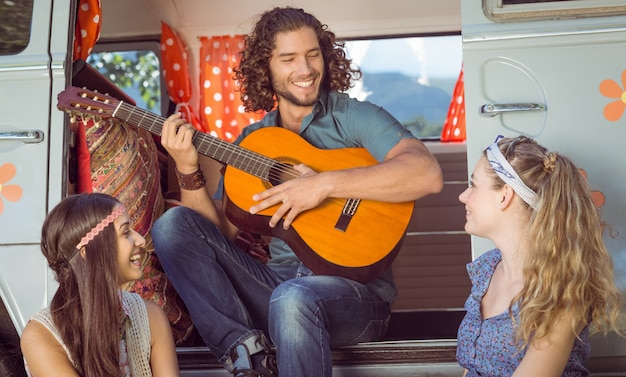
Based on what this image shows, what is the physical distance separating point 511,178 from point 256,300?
1.17 meters

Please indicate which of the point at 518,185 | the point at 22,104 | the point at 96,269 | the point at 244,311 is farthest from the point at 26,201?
the point at 518,185

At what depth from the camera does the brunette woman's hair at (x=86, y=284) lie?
2.38 m

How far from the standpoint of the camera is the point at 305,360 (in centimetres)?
261

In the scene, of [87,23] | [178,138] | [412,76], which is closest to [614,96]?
[178,138]

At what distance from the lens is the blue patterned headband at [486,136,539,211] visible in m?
2.40

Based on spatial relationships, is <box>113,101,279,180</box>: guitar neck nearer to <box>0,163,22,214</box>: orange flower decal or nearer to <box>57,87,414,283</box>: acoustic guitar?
<box>57,87,414,283</box>: acoustic guitar

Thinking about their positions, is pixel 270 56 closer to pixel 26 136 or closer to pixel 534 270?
pixel 26 136

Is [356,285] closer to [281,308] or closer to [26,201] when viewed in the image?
[281,308]

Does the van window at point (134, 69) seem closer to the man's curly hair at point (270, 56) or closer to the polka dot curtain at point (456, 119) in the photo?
the man's curly hair at point (270, 56)

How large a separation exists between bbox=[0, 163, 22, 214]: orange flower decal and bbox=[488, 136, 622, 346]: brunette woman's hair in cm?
181

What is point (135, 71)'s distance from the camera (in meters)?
5.12

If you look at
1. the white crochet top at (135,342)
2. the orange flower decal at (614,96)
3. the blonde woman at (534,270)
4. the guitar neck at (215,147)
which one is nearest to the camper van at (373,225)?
the orange flower decal at (614,96)

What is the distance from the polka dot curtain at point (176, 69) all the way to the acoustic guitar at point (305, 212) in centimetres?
201

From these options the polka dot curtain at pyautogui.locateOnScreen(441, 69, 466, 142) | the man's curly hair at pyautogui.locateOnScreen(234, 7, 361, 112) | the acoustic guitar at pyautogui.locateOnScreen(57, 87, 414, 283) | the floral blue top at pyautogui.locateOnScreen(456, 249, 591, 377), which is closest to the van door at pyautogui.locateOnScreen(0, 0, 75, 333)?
the acoustic guitar at pyautogui.locateOnScreen(57, 87, 414, 283)
